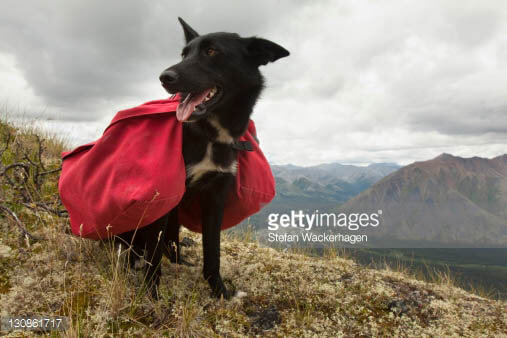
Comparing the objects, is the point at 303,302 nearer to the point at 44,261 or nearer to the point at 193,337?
the point at 193,337

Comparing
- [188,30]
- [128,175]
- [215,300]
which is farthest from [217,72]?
[215,300]

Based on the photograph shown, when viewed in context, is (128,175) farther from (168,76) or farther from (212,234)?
(212,234)

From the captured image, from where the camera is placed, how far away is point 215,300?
11.1 ft

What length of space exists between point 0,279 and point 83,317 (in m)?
1.26

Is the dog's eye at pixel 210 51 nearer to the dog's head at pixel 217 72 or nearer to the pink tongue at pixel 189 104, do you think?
the dog's head at pixel 217 72

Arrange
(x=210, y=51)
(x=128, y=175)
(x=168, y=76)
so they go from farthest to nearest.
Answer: (x=210, y=51)
(x=128, y=175)
(x=168, y=76)

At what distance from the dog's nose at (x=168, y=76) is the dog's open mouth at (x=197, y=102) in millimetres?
318

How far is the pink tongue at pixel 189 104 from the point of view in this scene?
2930 millimetres

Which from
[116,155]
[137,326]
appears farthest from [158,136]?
[137,326]

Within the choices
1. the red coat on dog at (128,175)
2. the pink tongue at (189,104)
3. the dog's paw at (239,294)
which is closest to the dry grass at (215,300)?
the dog's paw at (239,294)

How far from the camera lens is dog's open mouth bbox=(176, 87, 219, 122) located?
9.59 ft

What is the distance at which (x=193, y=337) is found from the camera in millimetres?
2643

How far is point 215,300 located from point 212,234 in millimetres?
720

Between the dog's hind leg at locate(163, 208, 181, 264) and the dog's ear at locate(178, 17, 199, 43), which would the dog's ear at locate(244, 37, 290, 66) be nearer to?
the dog's ear at locate(178, 17, 199, 43)
